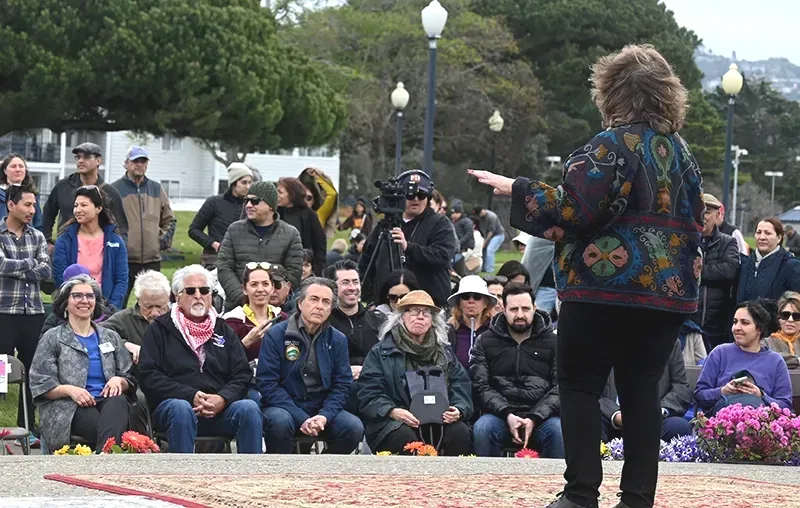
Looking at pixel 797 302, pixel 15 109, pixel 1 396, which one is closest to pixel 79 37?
pixel 15 109

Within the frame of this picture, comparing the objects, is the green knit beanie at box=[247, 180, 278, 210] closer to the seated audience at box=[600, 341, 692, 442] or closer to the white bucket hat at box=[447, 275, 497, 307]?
the white bucket hat at box=[447, 275, 497, 307]

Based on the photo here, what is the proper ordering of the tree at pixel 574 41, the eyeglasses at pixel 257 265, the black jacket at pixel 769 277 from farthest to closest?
the tree at pixel 574 41 < the black jacket at pixel 769 277 < the eyeglasses at pixel 257 265

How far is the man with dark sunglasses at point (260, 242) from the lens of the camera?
11.9 meters

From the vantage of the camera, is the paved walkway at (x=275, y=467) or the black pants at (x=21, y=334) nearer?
the paved walkway at (x=275, y=467)

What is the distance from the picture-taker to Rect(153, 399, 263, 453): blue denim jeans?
9367mm

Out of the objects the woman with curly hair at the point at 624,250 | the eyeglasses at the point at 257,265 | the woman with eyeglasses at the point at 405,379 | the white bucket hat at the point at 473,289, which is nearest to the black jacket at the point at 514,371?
the woman with eyeglasses at the point at 405,379

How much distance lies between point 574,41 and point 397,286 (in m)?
61.1

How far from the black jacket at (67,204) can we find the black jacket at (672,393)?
15.7 feet

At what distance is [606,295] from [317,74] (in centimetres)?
3731

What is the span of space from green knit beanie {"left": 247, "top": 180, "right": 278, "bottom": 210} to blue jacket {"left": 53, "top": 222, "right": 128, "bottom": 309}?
3.81 ft

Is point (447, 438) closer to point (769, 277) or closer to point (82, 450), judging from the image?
point (82, 450)

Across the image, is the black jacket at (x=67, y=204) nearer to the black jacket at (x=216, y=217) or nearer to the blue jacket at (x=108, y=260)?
the black jacket at (x=216, y=217)

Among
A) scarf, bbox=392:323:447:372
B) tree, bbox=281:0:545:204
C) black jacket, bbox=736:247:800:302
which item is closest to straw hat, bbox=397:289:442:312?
scarf, bbox=392:323:447:372

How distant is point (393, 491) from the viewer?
662cm
